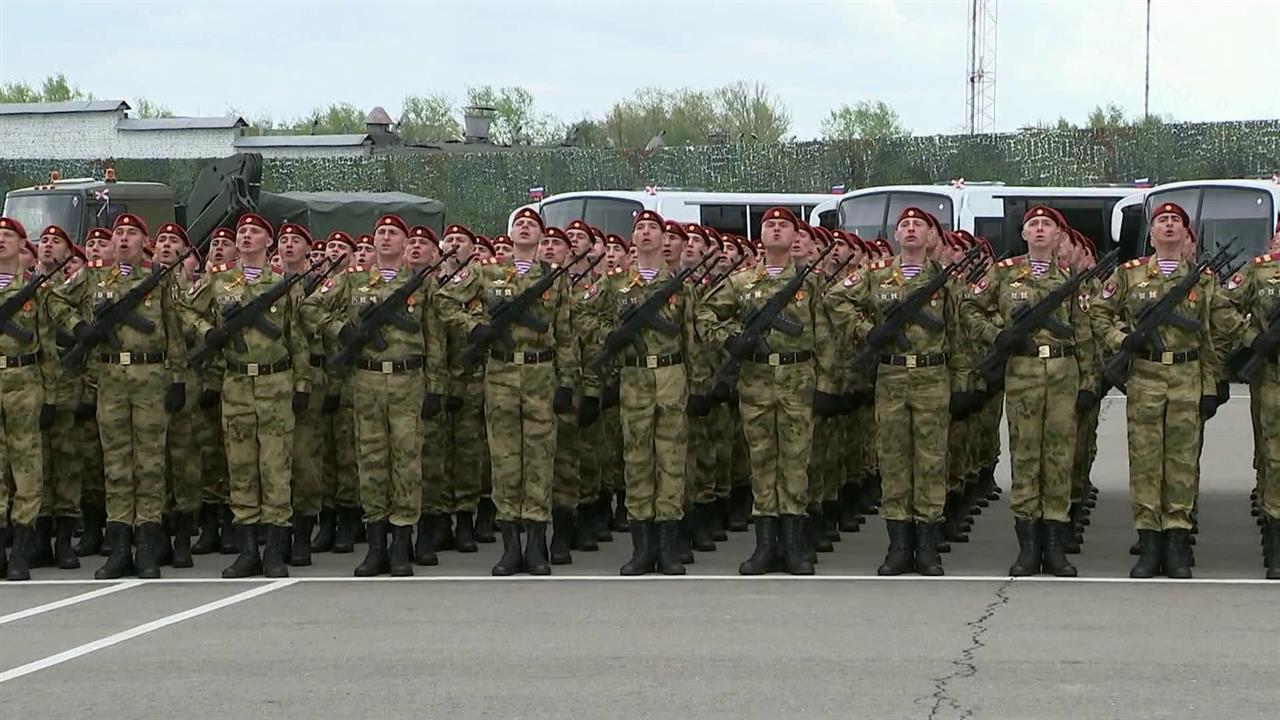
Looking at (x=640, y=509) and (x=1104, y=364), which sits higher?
(x=1104, y=364)

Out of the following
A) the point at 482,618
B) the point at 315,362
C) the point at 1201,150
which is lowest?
the point at 482,618

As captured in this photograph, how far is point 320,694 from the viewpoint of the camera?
743 centimetres

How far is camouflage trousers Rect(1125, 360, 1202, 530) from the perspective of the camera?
10047mm

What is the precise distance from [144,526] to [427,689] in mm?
3900

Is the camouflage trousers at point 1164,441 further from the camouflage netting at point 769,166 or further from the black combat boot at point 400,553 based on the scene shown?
the camouflage netting at point 769,166

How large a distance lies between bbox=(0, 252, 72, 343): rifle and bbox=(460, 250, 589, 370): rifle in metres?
2.35

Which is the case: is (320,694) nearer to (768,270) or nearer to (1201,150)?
(768,270)

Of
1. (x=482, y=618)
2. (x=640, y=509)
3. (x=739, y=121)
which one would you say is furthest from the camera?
(x=739, y=121)

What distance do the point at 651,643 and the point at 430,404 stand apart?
308 cm

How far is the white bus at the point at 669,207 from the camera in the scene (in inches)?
1124

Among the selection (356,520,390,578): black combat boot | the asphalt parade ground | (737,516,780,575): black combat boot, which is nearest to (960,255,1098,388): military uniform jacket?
the asphalt parade ground

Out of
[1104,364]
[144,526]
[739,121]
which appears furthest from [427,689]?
[739,121]

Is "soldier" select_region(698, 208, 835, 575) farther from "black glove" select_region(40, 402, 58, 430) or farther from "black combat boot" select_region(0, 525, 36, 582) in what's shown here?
"black combat boot" select_region(0, 525, 36, 582)

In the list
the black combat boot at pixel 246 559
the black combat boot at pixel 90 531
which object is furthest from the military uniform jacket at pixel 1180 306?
the black combat boot at pixel 90 531
